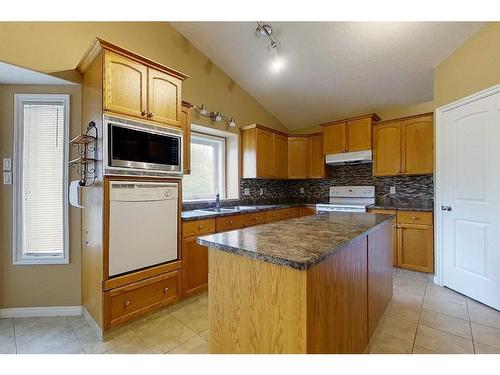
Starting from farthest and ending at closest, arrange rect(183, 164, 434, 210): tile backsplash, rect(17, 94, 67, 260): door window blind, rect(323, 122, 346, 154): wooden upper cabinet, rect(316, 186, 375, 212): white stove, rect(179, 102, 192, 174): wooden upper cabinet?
rect(323, 122, 346, 154): wooden upper cabinet
rect(316, 186, 375, 212): white stove
rect(183, 164, 434, 210): tile backsplash
rect(179, 102, 192, 174): wooden upper cabinet
rect(17, 94, 67, 260): door window blind

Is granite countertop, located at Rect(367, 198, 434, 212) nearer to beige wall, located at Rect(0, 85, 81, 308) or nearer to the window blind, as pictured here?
beige wall, located at Rect(0, 85, 81, 308)

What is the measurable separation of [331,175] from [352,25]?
240cm

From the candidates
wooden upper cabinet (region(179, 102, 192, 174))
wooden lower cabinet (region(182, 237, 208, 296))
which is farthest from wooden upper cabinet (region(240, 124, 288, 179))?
wooden lower cabinet (region(182, 237, 208, 296))

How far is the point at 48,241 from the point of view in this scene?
7.56 ft

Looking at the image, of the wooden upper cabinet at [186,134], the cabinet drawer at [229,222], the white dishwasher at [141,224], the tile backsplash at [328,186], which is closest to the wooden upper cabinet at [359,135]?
the tile backsplash at [328,186]

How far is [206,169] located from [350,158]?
2.23m

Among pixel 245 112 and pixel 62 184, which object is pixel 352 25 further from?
pixel 62 184

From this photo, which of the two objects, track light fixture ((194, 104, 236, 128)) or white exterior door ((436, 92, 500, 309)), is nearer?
white exterior door ((436, 92, 500, 309))

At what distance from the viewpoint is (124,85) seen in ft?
6.42

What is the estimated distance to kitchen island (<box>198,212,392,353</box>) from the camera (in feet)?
3.46

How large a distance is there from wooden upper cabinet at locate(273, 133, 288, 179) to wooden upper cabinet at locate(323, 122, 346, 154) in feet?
2.30

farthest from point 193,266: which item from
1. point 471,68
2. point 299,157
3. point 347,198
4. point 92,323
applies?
point 471,68

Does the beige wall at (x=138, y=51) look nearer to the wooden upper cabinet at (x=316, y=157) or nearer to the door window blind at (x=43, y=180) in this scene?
the door window blind at (x=43, y=180)

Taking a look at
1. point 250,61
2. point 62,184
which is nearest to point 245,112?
point 250,61
